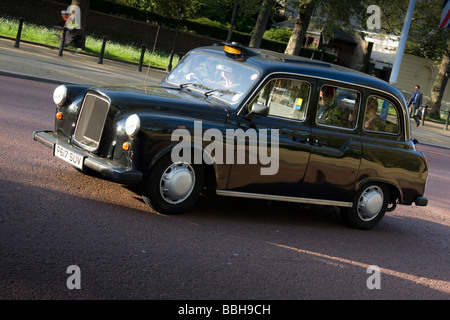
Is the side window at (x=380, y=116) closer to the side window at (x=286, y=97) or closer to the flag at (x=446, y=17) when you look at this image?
the side window at (x=286, y=97)

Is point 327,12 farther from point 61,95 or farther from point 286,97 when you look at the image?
point 61,95

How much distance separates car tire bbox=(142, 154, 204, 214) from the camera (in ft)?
20.2

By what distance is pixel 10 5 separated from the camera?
42938mm

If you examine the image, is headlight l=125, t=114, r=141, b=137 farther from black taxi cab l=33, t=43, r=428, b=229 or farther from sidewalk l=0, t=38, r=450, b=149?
sidewalk l=0, t=38, r=450, b=149

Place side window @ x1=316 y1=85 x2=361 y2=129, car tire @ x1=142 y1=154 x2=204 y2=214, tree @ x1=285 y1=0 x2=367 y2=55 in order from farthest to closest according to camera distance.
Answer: tree @ x1=285 y1=0 x2=367 y2=55 < side window @ x1=316 y1=85 x2=361 y2=129 < car tire @ x1=142 y1=154 x2=204 y2=214

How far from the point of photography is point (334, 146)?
7.24 meters

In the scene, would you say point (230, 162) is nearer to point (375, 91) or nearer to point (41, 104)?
→ point (375, 91)

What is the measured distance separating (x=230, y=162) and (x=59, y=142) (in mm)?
1818

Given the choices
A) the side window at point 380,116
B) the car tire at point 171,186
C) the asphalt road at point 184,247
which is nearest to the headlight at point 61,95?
the asphalt road at point 184,247

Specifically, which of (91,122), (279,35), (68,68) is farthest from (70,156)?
(279,35)

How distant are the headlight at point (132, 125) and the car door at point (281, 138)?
3.78ft

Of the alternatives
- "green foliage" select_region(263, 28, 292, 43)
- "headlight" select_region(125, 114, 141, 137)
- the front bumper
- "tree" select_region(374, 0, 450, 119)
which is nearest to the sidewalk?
the front bumper

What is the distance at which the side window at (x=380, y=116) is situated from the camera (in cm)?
761

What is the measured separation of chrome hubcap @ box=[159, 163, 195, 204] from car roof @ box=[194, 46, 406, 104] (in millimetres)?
1481
